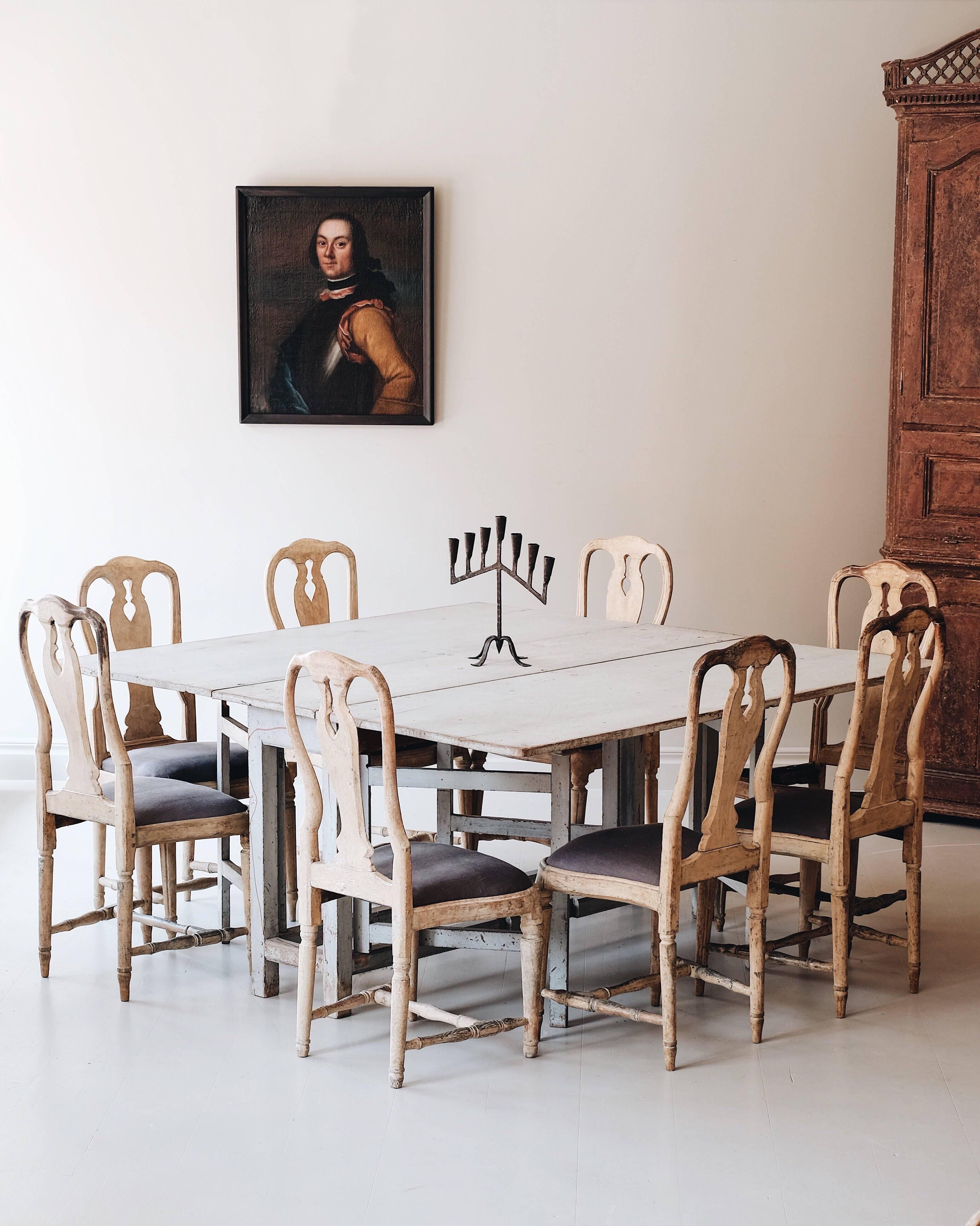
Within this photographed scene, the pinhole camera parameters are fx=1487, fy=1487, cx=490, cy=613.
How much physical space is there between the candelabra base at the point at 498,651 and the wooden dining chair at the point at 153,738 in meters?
0.70

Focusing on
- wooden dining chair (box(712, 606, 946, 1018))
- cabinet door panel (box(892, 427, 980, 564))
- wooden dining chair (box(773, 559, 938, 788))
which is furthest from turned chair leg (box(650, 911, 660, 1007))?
cabinet door panel (box(892, 427, 980, 564))

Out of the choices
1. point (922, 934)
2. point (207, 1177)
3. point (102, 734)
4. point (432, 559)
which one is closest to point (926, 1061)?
point (922, 934)

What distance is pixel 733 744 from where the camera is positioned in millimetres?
3125

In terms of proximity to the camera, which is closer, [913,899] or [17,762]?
[913,899]

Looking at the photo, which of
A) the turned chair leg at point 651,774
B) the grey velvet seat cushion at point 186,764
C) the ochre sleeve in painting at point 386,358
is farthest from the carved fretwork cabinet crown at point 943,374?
the grey velvet seat cushion at point 186,764

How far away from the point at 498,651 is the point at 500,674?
28 cm

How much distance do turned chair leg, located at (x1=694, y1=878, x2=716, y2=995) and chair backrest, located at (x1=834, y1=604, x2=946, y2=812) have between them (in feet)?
1.20

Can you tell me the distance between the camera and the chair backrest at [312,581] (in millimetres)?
4781

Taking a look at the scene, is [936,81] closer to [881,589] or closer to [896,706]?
[881,589]

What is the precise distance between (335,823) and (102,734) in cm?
104

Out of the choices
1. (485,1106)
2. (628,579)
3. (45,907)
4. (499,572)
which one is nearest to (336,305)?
(628,579)

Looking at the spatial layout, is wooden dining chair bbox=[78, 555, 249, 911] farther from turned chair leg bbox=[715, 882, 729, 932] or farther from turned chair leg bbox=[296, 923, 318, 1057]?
turned chair leg bbox=[715, 882, 729, 932]

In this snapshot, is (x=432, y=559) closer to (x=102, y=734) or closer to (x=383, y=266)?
(x=383, y=266)

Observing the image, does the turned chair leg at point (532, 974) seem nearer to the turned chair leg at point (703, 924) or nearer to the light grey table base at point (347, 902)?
the light grey table base at point (347, 902)
